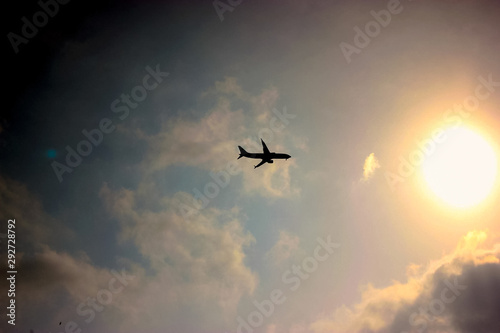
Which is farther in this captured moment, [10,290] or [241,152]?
[241,152]

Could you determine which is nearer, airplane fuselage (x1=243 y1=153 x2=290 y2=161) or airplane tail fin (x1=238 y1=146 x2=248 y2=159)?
airplane fuselage (x1=243 y1=153 x2=290 y2=161)

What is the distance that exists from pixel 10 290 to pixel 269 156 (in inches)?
3132

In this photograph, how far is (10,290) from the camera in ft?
209

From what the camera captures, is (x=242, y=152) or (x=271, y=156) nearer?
(x=271, y=156)

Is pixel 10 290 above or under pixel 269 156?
under

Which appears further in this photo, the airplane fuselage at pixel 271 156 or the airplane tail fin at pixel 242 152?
the airplane tail fin at pixel 242 152

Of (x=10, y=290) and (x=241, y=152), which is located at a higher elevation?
(x=241, y=152)

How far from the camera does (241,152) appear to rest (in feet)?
311

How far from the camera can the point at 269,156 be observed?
89438 mm

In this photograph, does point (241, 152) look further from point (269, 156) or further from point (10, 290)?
point (10, 290)

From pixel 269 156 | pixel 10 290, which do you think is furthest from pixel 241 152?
pixel 10 290

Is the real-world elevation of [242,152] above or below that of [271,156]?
below

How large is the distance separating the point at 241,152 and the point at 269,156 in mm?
11464

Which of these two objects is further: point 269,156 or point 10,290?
point 269,156
